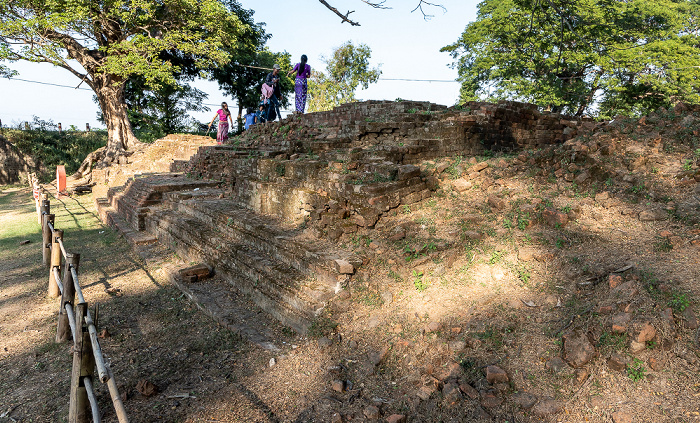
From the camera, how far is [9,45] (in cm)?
1390

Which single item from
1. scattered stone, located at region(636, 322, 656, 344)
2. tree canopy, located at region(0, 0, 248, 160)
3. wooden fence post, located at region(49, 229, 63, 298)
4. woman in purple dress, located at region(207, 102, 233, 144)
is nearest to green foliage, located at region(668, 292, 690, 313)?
scattered stone, located at region(636, 322, 656, 344)

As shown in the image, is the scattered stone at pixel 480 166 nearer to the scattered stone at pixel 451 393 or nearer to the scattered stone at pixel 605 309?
the scattered stone at pixel 605 309

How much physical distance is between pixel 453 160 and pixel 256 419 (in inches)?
171

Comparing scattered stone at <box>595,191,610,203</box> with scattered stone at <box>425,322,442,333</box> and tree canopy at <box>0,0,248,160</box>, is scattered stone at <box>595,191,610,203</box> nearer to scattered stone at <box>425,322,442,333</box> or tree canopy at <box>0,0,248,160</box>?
scattered stone at <box>425,322,442,333</box>

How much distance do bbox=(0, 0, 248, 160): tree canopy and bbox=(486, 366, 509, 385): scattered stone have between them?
16321 mm

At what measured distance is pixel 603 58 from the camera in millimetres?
15562

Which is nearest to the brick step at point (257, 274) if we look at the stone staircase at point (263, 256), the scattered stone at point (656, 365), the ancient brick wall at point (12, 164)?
the stone staircase at point (263, 256)

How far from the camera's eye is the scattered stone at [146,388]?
9.73ft

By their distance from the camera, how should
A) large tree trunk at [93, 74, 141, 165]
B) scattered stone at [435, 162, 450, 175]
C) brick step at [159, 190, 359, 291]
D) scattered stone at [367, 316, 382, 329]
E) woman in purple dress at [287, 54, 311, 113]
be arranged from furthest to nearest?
large tree trunk at [93, 74, 141, 165], woman in purple dress at [287, 54, 311, 113], scattered stone at [435, 162, 450, 175], brick step at [159, 190, 359, 291], scattered stone at [367, 316, 382, 329]

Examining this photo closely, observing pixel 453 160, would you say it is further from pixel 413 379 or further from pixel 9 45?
pixel 9 45

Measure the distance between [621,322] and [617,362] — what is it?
29 centimetres

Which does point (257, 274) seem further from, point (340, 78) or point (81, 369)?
point (340, 78)

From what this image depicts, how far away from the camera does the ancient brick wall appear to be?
1973cm

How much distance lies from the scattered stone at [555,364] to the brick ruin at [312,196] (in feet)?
6.17
